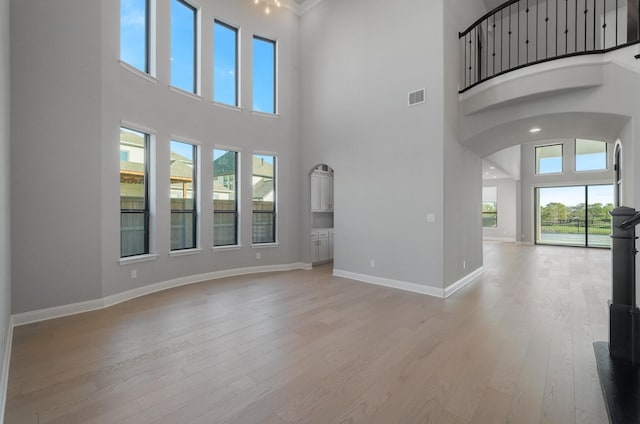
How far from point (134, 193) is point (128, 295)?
155 centimetres

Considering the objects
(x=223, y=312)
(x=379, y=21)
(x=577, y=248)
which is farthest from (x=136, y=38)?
(x=577, y=248)

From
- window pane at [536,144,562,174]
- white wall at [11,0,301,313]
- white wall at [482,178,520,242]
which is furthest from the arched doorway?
window pane at [536,144,562,174]

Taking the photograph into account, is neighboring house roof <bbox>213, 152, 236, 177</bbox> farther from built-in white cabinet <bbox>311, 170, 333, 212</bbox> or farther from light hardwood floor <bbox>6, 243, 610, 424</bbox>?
light hardwood floor <bbox>6, 243, 610, 424</bbox>

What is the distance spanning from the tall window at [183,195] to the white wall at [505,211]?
12.3 meters

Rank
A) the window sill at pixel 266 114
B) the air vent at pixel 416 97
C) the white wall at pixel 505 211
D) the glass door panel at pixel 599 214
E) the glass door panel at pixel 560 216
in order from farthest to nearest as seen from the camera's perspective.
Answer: the white wall at pixel 505 211
the glass door panel at pixel 560 216
the glass door panel at pixel 599 214
the window sill at pixel 266 114
the air vent at pixel 416 97

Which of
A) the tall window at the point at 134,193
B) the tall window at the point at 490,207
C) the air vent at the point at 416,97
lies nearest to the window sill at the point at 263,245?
the tall window at the point at 134,193

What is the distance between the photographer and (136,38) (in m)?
4.56

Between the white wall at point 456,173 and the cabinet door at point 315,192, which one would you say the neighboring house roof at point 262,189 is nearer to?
the cabinet door at point 315,192

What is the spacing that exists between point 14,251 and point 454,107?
622cm

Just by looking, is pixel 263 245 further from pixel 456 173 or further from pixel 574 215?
pixel 574 215

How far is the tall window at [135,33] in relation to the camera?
4.33 meters

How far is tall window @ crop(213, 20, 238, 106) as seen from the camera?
5.74m

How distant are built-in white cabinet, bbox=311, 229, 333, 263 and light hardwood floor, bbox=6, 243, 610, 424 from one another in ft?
7.73

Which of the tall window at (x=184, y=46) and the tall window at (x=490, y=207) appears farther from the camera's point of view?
the tall window at (x=490, y=207)
